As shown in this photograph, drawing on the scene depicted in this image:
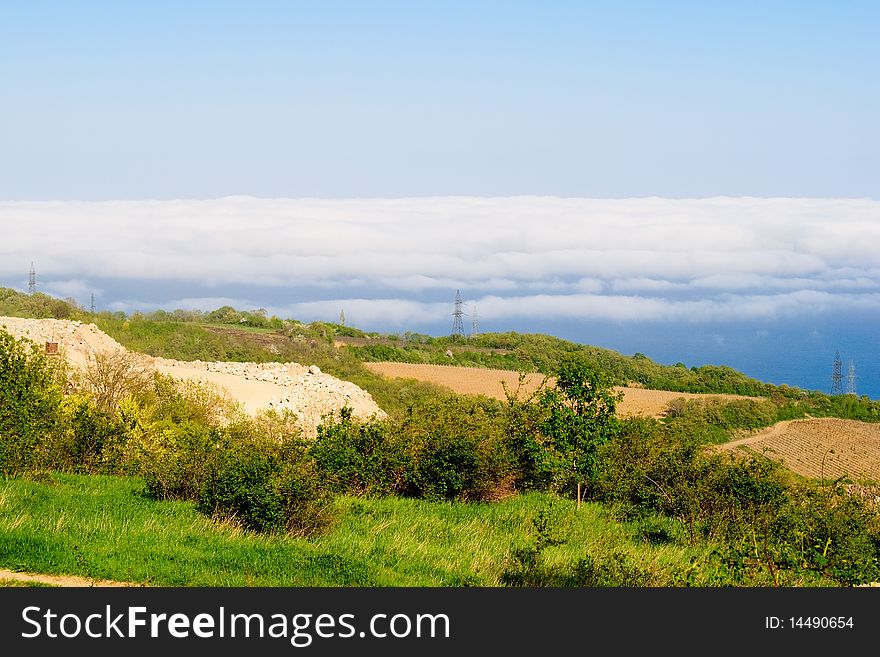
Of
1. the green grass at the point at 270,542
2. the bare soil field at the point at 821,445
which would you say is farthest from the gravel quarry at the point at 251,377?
the bare soil field at the point at 821,445

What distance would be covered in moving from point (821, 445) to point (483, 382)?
1978 centimetres

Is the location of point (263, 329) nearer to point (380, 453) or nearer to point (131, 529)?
point (380, 453)

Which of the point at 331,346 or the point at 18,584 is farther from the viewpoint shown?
the point at 331,346

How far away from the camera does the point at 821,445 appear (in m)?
49.4

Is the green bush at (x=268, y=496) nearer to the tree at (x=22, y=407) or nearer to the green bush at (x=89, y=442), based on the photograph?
the tree at (x=22, y=407)

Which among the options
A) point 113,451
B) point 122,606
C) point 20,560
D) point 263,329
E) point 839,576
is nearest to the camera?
point 122,606

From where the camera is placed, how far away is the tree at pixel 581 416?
19.6 meters

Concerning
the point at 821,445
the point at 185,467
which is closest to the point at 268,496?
the point at 185,467

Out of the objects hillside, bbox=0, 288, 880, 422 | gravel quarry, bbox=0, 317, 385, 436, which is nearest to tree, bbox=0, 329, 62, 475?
gravel quarry, bbox=0, 317, 385, 436

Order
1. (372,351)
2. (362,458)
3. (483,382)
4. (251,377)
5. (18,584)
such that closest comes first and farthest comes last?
1. (18,584)
2. (362,458)
3. (251,377)
4. (483,382)
5. (372,351)

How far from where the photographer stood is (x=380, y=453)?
2105cm

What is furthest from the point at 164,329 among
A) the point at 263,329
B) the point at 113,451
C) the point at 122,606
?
the point at 122,606

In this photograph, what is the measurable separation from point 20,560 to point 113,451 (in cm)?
1018

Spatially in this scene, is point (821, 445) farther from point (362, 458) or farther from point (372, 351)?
point (362, 458)
